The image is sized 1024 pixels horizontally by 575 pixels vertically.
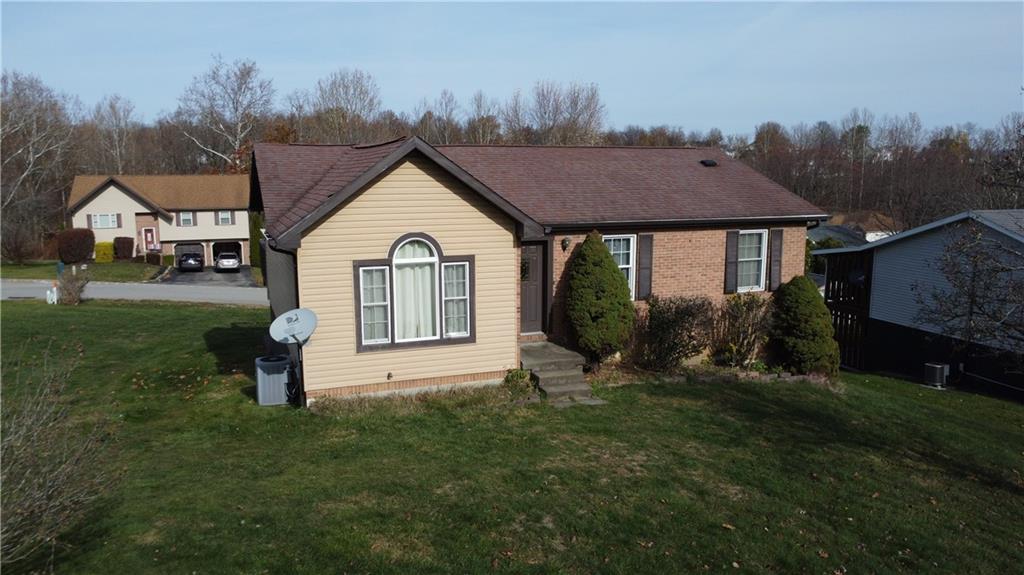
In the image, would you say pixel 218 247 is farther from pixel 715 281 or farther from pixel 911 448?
pixel 911 448

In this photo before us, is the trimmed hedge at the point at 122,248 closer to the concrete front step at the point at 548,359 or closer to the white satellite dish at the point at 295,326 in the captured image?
→ the concrete front step at the point at 548,359

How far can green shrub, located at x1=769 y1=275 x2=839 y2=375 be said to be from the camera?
1612 centimetres

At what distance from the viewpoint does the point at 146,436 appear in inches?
421

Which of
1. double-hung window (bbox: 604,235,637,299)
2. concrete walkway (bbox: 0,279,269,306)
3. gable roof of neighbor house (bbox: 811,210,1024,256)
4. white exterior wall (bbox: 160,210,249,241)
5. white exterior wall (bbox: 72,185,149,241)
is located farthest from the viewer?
white exterior wall (bbox: 160,210,249,241)

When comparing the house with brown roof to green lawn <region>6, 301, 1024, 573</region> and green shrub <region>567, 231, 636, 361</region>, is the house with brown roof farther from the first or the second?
green lawn <region>6, 301, 1024, 573</region>

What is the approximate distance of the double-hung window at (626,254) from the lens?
16.0 meters

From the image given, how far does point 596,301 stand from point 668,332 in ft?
6.18

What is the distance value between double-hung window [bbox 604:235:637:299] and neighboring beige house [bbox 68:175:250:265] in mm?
36326

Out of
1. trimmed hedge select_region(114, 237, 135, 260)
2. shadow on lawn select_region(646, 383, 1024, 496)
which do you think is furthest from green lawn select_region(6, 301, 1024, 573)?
trimmed hedge select_region(114, 237, 135, 260)

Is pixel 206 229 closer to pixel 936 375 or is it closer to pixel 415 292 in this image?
pixel 415 292

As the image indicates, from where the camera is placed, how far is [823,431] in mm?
12250

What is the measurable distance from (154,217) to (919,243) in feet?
143

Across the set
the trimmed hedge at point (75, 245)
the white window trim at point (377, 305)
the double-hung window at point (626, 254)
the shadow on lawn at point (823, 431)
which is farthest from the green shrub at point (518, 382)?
the trimmed hedge at point (75, 245)

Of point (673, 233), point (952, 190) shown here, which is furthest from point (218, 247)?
point (952, 190)
